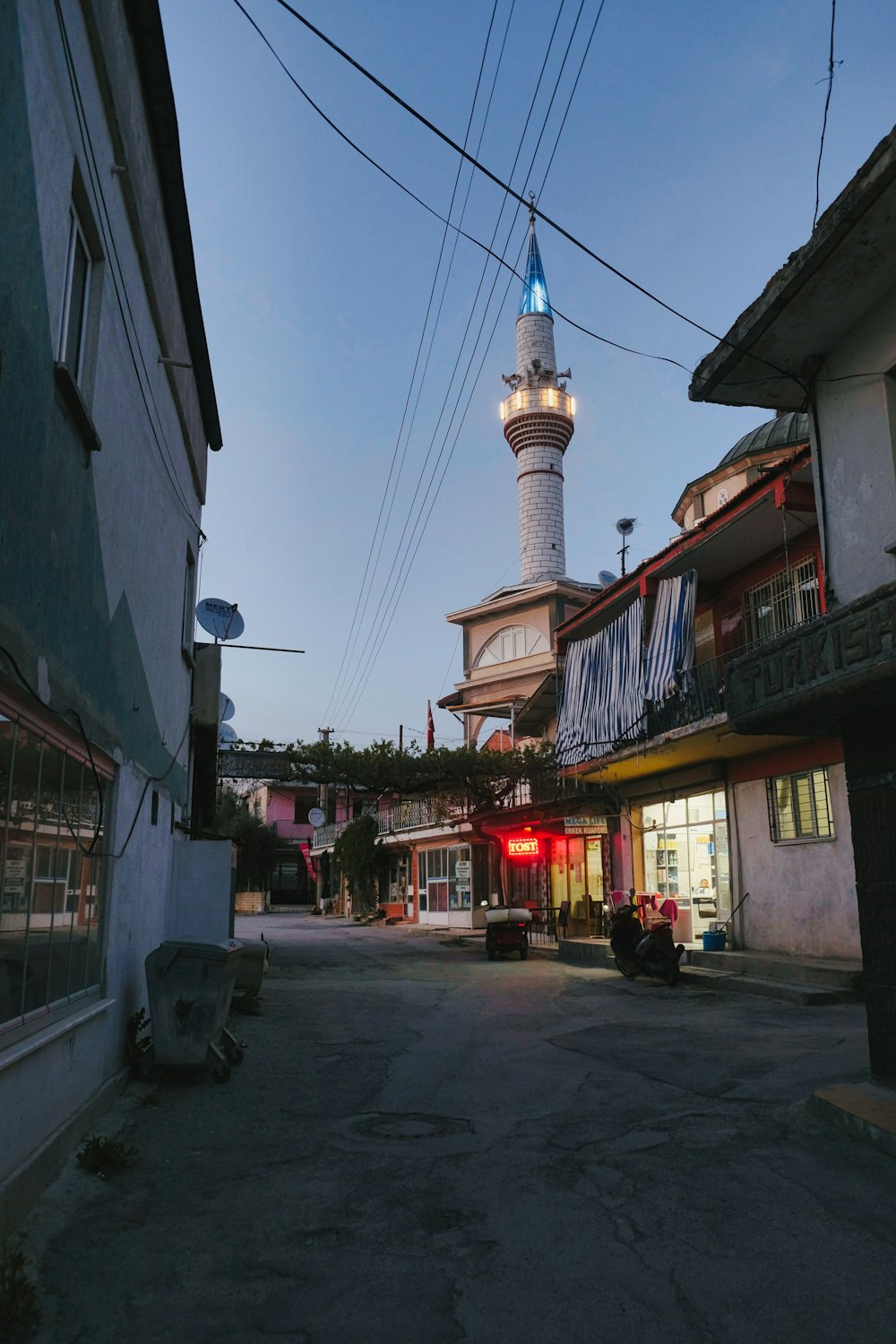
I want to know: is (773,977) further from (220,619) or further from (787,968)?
(220,619)

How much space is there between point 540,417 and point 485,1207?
161 feet

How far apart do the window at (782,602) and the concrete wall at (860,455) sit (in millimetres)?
7565

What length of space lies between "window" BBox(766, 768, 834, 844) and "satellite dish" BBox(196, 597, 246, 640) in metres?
9.36

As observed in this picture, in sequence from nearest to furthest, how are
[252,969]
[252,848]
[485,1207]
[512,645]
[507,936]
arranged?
[485,1207] → [252,969] → [507,936] → [512,645] → [252,848]

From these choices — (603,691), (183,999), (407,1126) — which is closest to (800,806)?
(603,691)

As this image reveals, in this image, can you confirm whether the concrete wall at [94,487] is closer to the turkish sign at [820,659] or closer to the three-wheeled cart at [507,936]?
the turkish sign at [820,659]

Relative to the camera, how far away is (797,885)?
15.4 meters

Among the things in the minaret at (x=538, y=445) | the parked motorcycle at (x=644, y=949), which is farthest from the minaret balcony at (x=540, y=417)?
the parked motorcycle at (x=644, y=949)

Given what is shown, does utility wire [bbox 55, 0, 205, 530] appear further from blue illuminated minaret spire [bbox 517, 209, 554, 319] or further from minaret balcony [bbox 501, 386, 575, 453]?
→ blue illuminated minaret spire [bbox 517, 209, 554, 319]

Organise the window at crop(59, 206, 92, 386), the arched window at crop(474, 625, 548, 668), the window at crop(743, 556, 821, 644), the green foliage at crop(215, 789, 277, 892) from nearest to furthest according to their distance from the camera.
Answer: the window at crop(59, 206, 92, 386) < the window at crop(743, 556, 821, 644) < the arched window at crop(474, 625, 548, 668) < the green foliage at crop(215, 789, 277, 892)

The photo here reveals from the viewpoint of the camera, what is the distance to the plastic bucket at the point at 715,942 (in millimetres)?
16703

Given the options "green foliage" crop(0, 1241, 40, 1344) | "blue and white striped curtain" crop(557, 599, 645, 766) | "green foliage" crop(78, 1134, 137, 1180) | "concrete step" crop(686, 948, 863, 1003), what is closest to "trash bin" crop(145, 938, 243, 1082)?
"green foliage" crop(78, 1134, 137, 1180)

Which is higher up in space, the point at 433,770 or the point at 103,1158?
the point at 433,770

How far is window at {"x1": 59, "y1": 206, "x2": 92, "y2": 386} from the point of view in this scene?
5828 mm
